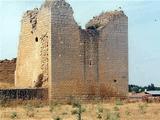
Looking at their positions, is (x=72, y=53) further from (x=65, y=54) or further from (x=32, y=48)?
(x=32, y=48)

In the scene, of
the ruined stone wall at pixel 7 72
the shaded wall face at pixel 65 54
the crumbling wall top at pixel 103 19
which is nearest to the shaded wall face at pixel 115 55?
the crumbling wall top at pixel 103 19

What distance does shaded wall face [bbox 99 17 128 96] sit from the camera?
28828 mm

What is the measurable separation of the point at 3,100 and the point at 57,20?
5.45 meters

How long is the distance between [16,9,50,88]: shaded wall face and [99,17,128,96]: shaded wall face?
3.26 metres

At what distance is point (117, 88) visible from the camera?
29.5 metres

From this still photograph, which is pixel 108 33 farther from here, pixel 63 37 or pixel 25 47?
pixel 25 47

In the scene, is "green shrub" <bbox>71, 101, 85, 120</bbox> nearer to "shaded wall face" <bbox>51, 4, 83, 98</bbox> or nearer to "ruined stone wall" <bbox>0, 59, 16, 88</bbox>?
"shaded wall face" <bbox>51, 4, 83, 98</bbox>

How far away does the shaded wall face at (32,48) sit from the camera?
2773 centimetres

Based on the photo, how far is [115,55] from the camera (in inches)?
1151

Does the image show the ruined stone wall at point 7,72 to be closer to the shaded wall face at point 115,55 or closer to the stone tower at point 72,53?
the stone tower at point 72,53

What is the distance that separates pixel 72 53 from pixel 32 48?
2.90 meters

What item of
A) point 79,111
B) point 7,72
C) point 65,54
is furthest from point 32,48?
point 79,111

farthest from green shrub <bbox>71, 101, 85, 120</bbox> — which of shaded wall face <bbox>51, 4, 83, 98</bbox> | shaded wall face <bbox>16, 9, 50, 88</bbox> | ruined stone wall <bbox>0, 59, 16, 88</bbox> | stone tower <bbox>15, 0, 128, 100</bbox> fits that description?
ruined stone wall <bbox>0, 59, 16, 88</bbox>

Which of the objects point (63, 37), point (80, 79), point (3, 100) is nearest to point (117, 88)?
point (80, 79)
